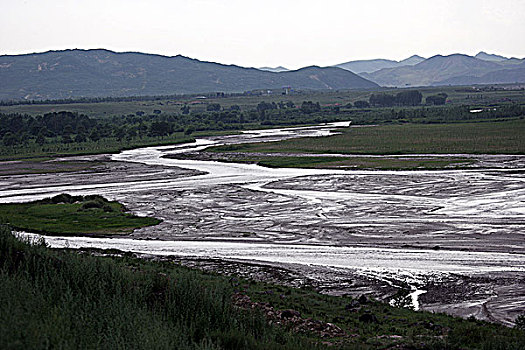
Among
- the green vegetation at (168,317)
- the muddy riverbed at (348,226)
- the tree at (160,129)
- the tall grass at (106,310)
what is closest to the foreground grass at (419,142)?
the muddy riverbed at (348,226)

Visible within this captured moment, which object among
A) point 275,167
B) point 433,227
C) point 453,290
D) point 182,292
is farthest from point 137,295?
point 275,167

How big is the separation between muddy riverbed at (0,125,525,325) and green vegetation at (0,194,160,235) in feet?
5.51

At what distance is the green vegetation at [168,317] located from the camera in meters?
12.2

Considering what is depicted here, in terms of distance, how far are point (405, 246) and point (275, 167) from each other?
A: 4067 cm

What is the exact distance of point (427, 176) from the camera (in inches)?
2251

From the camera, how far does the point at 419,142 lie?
87.8 metres

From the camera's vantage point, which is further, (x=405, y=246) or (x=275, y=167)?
(x=275, y=167)

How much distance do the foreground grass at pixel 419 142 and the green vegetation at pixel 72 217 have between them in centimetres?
4134

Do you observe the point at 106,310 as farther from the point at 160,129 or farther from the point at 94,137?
the point at 160,129

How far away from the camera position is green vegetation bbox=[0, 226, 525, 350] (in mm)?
12227

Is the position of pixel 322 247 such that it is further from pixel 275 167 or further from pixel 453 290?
pixel 275 167

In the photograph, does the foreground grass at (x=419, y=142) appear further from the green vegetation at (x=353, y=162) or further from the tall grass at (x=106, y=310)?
the tall grass at (x=106, y=310)

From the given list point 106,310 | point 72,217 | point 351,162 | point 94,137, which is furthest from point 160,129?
point 106,310

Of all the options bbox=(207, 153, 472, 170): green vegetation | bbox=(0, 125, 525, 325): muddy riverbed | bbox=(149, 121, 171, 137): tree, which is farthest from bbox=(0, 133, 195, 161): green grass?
bbox=(207, 153, 472, 170): green vegetation
